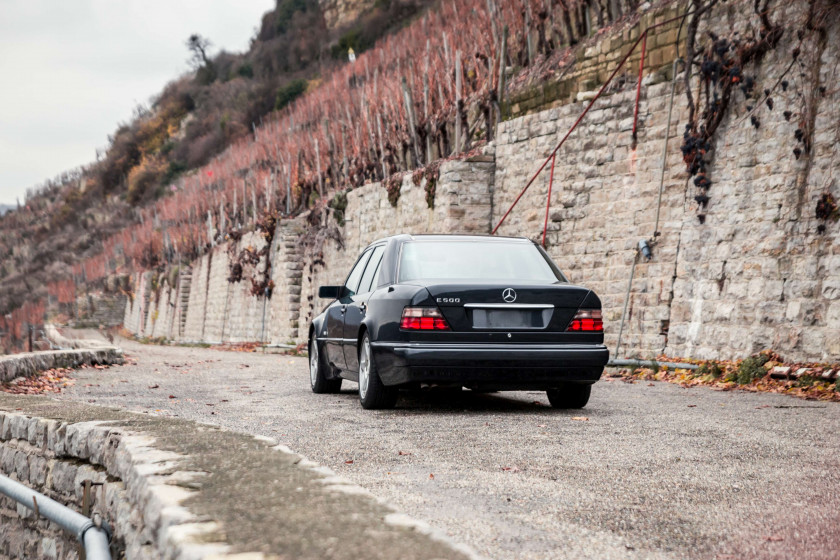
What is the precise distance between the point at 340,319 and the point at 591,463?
4565mm

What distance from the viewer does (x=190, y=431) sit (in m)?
5.36

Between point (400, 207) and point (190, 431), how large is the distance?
15756 mm

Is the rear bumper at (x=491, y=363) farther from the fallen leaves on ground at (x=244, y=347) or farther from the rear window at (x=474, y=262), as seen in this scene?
the fallen leaves on ground at (x=244, y=347)

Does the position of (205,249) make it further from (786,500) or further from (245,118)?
(786,500)

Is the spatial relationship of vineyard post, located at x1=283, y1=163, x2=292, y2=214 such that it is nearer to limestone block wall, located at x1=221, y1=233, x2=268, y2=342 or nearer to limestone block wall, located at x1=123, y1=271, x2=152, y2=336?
limestone block wall, located at x1=221, y1=233, x2=268, y2=342

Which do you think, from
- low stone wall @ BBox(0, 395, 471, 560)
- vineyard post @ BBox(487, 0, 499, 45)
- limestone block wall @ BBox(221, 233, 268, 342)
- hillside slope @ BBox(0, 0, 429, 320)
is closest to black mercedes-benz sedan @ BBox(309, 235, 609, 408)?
low stone wall @ BBox(0, 395, 471, 560)

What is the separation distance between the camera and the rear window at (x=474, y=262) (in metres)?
8.26

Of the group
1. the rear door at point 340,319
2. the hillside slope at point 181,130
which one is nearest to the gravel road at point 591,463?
the rear door at point 340,319

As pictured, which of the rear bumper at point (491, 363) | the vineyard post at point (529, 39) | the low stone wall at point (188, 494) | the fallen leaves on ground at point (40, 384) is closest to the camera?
the low stone wall at point (188, 494)

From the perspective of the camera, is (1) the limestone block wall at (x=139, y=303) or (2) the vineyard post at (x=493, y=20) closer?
(2) the vineyard post at (x=493, y=20)

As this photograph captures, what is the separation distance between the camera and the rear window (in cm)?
826

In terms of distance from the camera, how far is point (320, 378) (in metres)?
10.5

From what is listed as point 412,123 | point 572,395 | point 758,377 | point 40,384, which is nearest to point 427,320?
point 572,395

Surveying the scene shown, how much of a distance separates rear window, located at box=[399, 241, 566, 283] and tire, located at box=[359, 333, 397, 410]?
2.53ft
